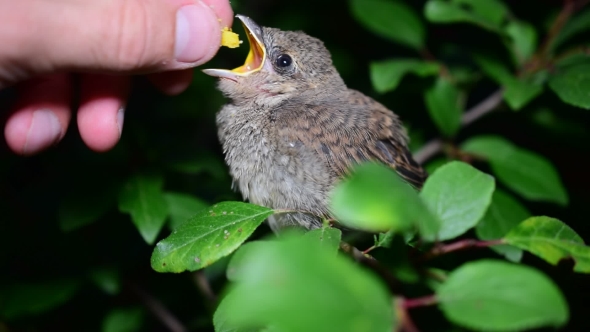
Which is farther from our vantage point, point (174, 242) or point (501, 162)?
point (501, 162)

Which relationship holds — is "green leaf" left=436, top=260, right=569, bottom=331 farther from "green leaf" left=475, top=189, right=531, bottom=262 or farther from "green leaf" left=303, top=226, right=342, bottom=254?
"green leaf" left=475, top=189, right=531, bottom=262

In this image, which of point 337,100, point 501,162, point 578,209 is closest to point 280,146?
point 337,100

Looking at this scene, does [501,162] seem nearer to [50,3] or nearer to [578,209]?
[578,209]

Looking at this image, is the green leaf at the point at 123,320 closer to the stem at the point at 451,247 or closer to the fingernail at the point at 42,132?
the fingernail at the point at 42,132

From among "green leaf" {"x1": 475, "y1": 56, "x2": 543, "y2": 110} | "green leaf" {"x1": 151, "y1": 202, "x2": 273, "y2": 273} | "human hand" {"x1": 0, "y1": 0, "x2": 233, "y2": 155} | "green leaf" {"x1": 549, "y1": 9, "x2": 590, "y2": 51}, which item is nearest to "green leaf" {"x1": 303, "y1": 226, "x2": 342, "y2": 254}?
"green leaf" {"x1": 151, "y1": 202, "x2": 273, "y2": 273}

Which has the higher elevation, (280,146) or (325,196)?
(280,146)

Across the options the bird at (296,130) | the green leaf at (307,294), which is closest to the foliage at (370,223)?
the green leaf at (307,294)
